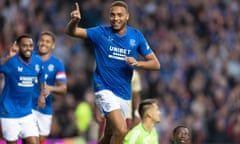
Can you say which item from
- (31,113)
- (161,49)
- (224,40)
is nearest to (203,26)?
(224,40)

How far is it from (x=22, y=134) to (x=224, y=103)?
11099 mm

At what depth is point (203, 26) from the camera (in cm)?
2861

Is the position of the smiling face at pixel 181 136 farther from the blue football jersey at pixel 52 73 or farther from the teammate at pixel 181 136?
the blue football jersey at pixel 52 73

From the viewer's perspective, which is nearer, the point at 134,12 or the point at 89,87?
the point at 89,87

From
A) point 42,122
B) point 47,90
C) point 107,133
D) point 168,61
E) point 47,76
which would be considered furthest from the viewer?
point 168,61

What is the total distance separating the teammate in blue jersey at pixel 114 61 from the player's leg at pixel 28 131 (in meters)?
1.38

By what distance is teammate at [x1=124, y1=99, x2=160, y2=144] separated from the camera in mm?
14586

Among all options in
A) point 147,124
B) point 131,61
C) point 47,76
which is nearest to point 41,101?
point 47,76

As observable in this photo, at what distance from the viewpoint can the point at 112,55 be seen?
14.5m

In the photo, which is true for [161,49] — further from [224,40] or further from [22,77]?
[22,77]

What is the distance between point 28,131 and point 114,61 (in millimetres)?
1991

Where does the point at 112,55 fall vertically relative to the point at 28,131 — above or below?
above

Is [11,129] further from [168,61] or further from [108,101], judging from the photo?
[168,61]

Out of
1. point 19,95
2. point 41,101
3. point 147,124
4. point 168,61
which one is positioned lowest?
point 147,124
